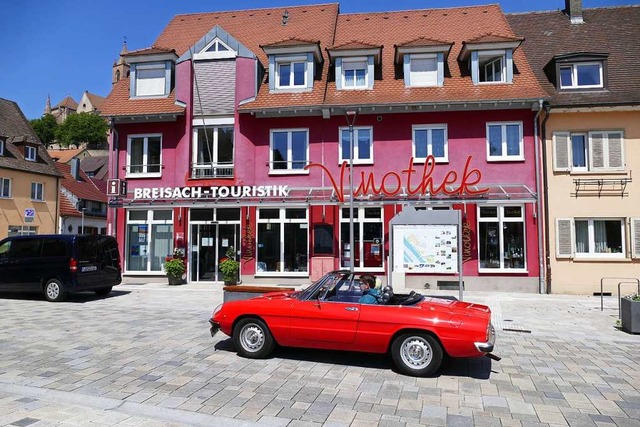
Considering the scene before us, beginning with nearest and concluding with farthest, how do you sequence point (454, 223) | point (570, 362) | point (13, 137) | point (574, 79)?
point (570, 362)
point (454, 223)
point (574, 79)
point (13, 137)

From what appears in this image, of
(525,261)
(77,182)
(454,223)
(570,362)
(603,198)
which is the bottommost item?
(570,362)

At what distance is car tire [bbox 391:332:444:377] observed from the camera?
6.63 metres

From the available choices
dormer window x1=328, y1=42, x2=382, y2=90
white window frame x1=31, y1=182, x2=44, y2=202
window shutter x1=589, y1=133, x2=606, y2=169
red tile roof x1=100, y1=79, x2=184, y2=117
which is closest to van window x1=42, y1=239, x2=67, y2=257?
red tile roof x1=100, y1=79, x2=184, y2=117

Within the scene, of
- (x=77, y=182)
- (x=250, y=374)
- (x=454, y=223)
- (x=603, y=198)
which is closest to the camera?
(x=250, y=374)

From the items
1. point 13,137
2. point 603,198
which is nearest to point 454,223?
point 603,198

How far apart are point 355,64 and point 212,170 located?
7.58 m

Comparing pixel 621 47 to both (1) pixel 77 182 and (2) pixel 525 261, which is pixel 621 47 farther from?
(1) pixel 77 182

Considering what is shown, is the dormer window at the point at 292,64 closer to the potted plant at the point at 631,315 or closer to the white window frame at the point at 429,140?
the white window frame at the point at 429,140

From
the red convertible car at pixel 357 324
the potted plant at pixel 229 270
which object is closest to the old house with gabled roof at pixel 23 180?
the potted plant at pixel 229 270

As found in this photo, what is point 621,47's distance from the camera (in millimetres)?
20203

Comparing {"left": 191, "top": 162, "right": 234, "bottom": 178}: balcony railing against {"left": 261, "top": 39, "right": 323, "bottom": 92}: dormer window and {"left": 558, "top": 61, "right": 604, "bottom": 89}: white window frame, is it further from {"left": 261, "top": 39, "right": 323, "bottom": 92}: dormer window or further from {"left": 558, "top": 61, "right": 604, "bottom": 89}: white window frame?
{"left": 558, "top": 61, "right": 604, "bottom": 89}: white window frame

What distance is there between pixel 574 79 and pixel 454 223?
11.1 meters

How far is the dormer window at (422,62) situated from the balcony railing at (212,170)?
8227mm

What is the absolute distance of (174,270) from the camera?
19094mm
